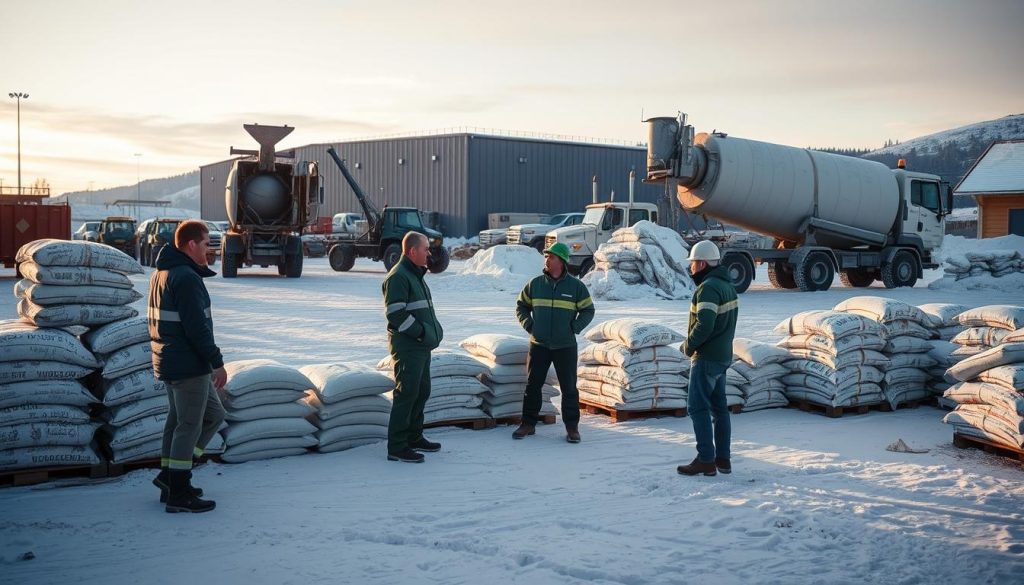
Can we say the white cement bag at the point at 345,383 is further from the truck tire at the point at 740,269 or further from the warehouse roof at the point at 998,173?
the warehouse roof at the point at 998,173

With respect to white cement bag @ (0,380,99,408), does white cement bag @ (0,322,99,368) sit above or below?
above

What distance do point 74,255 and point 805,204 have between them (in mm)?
18689

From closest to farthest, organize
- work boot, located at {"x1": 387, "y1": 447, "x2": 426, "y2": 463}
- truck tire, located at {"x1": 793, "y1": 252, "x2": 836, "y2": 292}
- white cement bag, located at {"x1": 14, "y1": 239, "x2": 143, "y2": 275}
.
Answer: white cement bag, located at {"x1": 14, "y1": 239, "x2": 143, "y2": 275}
work boot, located at {"x1": 387, "y1": 447, "x2": 426, "y2": 463}
truck tire, located at {"x1": 793, "y1": 252, "x2": 836, "y2": 292}

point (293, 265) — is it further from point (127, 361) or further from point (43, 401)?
point (43, 401)

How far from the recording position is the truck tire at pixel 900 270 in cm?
2347

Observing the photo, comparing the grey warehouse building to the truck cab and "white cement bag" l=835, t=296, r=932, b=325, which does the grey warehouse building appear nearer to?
the truck cab

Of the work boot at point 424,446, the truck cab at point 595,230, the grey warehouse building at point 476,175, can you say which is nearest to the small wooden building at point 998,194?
the grey warehouse building at point 476,175

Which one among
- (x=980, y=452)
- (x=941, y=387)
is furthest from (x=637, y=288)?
(x=980, y=452)

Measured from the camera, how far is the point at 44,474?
19.9 ft

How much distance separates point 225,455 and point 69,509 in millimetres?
1274

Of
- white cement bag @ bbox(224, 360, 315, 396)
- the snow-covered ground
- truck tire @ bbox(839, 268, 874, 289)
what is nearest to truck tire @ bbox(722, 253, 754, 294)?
truck tire @ bbox(839, 268, 874, 289)

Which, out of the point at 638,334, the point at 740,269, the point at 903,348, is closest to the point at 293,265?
the point at 740,269

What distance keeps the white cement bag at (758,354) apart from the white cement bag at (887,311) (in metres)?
0.93

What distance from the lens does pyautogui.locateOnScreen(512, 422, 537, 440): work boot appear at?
25.2ft
